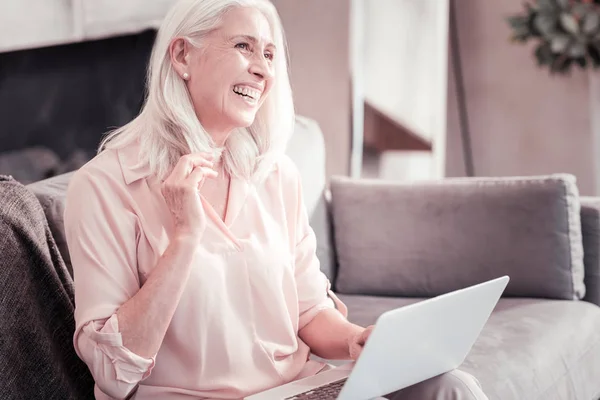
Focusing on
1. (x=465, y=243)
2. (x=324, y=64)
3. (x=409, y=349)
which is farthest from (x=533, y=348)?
(x=324, y=64)

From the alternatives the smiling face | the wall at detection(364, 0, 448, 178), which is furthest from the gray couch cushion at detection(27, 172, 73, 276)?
the wall at detection(364, 0, 448, 178)

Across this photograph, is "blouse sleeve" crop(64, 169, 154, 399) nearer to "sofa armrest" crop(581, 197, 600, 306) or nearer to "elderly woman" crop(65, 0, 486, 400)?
"elderly woman" crop(65, 0, 486, 400)

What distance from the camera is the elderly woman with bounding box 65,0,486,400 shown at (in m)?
1.26

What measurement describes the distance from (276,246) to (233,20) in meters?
0.38

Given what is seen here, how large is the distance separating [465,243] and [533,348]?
42cm

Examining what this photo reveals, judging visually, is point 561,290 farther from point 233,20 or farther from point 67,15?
point 67,15

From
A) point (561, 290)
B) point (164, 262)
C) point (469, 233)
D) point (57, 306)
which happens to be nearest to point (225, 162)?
point (164, 262)

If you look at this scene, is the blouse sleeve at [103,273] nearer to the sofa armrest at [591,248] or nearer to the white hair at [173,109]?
the white hair at [173,109]

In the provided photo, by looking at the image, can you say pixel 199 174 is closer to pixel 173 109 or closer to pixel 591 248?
pixel 173 109

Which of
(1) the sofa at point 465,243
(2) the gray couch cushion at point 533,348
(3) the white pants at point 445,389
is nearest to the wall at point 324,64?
(1) the sofa at point 465,243

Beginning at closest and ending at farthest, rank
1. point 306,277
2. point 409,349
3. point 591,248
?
point 409,349 → point 306,277 → point 591,248

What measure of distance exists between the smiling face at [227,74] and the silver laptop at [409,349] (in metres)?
0.44

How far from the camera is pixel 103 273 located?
1.27m

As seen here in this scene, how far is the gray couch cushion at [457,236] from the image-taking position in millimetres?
2191
